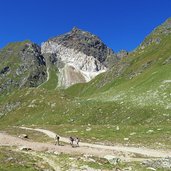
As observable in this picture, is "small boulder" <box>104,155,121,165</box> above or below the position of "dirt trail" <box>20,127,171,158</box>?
below

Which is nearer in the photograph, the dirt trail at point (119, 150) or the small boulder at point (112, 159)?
the small boulder at point (112, 159)

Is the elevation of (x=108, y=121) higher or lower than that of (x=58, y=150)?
higher

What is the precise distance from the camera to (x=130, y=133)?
56906mm

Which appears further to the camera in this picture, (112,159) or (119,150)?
(119,150)

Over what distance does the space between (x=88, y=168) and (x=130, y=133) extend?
23954 mm

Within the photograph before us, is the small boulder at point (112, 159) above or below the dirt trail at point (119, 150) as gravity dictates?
below

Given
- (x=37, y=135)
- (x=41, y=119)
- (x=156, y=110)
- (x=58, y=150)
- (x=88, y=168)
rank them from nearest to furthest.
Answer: (x=88, y=168), (x=58, y=150), (x=37, y=135), (x=156, y=110), (x=41, y=119)

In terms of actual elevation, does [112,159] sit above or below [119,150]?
below

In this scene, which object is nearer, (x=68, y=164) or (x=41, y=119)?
(x=68, y=164)

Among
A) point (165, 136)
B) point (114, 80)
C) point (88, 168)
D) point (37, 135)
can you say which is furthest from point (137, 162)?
point (114, 80)

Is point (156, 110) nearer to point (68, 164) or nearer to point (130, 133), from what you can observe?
point (130, 133)

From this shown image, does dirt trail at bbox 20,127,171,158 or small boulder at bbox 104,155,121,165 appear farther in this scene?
dirt trail at bbox 20,127,171,158

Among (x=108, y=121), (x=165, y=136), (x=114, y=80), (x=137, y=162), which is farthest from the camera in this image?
(x=114, y=80)

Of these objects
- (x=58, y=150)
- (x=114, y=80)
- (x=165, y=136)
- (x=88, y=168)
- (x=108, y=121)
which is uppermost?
(x=114, y=80)
